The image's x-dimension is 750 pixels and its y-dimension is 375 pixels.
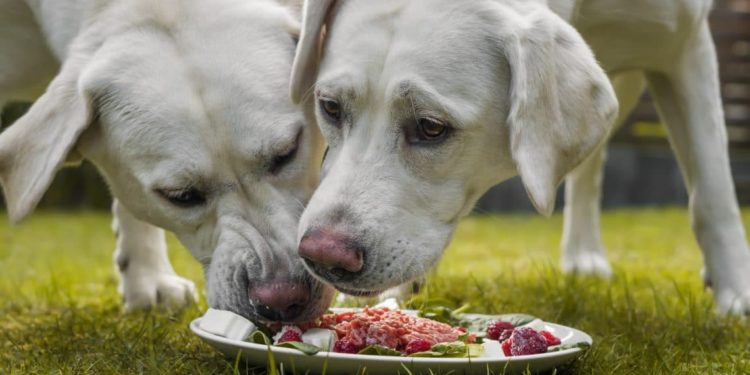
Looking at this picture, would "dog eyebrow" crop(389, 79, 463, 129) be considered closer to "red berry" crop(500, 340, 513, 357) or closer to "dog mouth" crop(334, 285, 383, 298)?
"dog mouth" crop(334, 285, 383, 298)

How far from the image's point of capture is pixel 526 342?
2.76m

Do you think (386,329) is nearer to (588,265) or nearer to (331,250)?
(331,250)

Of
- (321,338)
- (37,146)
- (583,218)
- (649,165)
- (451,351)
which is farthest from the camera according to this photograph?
(649,165)

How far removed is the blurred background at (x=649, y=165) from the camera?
1182 centimetres

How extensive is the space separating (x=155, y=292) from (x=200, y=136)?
5.17 ft

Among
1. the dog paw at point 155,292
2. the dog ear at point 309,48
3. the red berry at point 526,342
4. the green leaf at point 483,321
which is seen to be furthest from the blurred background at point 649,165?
the red berry at point 526,342

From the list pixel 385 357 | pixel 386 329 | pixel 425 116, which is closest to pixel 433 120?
pixel 425 116

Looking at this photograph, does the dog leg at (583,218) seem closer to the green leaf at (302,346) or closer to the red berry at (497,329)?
the red berry at (497,329)

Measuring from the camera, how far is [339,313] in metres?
3.25

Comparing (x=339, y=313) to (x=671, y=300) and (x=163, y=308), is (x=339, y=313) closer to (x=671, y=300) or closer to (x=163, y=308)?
(x=163, y=308)

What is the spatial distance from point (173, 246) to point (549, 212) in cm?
524

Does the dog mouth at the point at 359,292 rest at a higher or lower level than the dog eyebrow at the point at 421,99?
lower

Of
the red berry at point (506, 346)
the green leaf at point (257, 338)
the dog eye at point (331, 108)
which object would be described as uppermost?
the dog eye at point (331, 108)

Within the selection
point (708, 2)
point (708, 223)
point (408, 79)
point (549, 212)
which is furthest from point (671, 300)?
point (408, 79)
